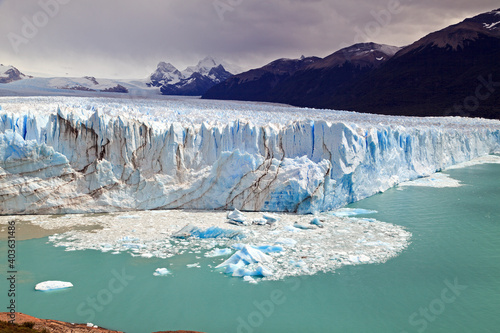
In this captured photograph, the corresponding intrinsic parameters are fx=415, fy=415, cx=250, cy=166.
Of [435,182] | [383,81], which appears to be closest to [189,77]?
[383,81]

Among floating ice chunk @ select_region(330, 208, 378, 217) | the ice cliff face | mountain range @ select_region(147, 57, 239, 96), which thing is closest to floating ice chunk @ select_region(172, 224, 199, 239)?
the ice cliff face

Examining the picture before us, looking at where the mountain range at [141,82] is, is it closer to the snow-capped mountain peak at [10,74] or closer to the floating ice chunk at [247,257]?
the snow-capped mountain peak at [10,74]

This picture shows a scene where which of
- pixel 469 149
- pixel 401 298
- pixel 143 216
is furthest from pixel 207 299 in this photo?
pixel 469 149

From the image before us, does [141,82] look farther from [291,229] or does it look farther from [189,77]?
[291,229]

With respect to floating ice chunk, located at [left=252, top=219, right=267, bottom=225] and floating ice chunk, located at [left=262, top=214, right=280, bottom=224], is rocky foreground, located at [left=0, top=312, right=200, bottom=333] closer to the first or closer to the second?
floating ice chunk, located at [left=252, top=219, right=267, bottom=225]

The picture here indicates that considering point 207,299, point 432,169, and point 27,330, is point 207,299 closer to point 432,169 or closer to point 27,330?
point 27,330

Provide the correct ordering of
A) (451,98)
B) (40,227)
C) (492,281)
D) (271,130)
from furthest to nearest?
(451,98)
(271,130)
(40,227)
(492,281)
